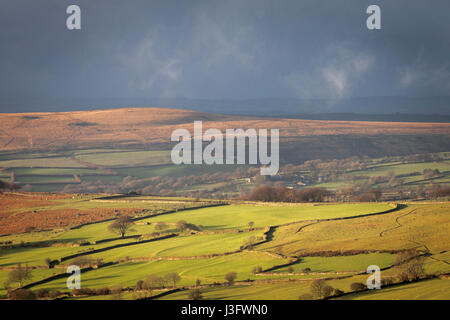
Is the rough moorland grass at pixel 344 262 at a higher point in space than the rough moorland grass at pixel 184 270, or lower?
higher

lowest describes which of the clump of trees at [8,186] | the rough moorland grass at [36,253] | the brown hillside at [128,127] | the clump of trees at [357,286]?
the clump of trees at [357,286]

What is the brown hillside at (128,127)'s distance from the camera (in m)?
133

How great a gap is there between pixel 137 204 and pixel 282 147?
2472 inches

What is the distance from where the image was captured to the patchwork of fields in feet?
102

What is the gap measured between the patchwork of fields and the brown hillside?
70746mm

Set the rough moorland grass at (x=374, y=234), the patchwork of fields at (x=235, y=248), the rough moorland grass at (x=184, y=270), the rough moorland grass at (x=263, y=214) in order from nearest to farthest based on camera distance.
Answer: the patchwork of fields at (x=235, y=248), the rough moorland grass at (x=184, y=270), the rough moorland grass at (x=374, y=234), the rough moorland grass at (x=263, y=214)

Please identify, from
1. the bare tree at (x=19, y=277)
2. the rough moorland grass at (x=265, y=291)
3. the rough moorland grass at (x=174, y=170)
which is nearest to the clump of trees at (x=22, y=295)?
the bare tree at (x=19, y=277)

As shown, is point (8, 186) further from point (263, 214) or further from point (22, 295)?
point (22, 295)

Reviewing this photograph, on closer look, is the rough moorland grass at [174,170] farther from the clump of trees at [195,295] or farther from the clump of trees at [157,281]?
the clump of trees at [195,295]

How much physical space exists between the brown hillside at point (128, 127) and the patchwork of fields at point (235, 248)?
7075 cm

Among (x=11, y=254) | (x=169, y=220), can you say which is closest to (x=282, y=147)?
(x=169, y=220)

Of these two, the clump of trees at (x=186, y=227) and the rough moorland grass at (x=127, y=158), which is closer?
the clump of trees at (x=186, y=227)
